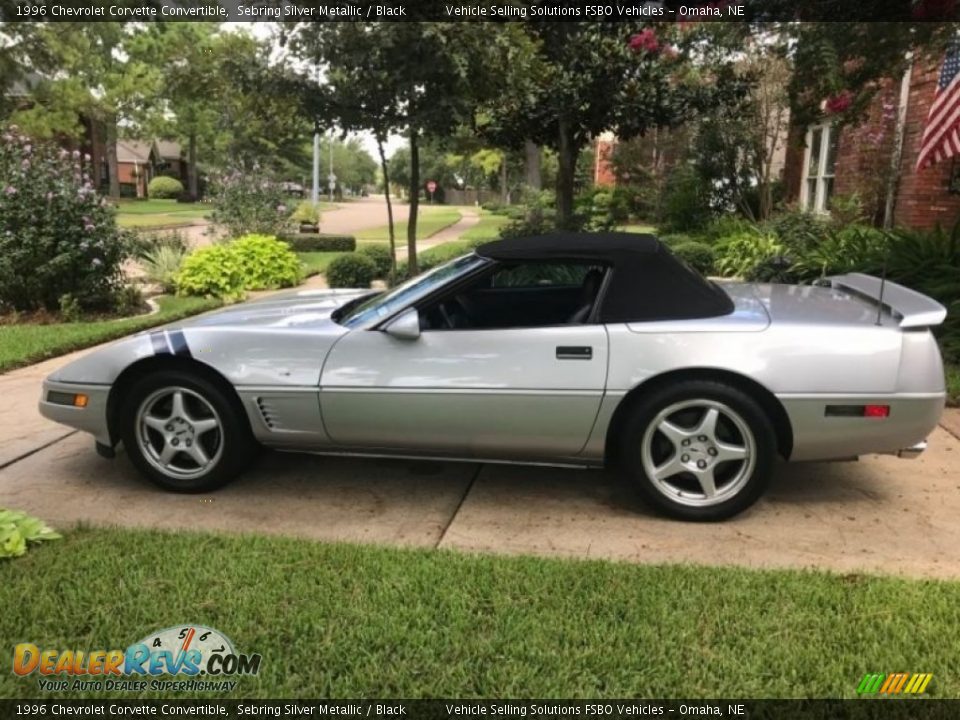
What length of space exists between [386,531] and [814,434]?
1.99m

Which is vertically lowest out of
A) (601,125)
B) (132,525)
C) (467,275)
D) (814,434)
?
(132,525)

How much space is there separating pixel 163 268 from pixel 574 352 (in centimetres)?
953

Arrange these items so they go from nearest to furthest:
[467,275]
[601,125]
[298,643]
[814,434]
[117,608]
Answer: [298,643] → [117,608] → [814,434] → [467,275] → [601,125]

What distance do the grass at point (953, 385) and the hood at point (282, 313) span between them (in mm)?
4249

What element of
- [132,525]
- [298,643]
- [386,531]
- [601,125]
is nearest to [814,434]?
[386,531]

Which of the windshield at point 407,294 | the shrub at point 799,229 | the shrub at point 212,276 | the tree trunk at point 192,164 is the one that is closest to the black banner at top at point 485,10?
the windshield at point 407,294

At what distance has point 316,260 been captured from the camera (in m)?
17.3

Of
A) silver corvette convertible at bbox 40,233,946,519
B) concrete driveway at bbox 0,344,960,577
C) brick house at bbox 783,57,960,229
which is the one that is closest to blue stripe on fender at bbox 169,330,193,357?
silver corvette convertible at bbox 40,233,946,519

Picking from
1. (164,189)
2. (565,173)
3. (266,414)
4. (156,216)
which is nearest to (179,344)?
(266,414)

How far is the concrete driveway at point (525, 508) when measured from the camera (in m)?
3.38

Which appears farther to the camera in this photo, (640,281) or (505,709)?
(640,281)

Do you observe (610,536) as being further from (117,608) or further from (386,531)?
(117,608)

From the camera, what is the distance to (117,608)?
2.76m

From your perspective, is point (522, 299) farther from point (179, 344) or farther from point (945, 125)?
point (945, 125)
